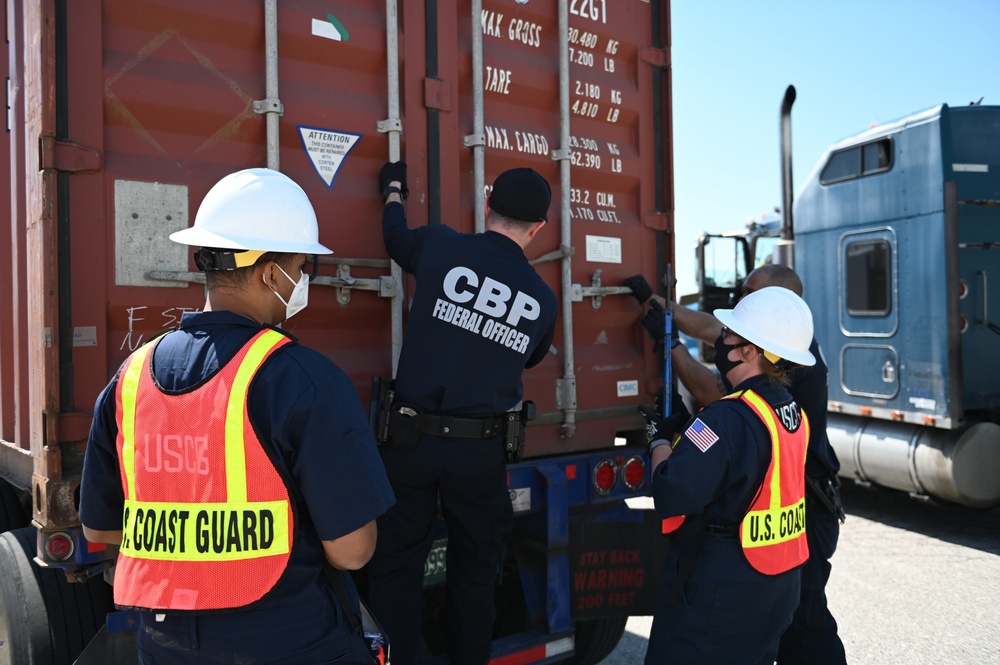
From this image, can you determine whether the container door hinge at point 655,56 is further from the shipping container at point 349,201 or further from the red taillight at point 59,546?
the red taillight at point 59,546

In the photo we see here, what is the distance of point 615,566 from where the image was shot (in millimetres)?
3365

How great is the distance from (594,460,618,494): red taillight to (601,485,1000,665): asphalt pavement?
119cm

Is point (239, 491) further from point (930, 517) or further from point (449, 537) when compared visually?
point (930, 517)

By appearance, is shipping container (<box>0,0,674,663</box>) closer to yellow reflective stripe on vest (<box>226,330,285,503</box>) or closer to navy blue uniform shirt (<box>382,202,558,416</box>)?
navy blue uniform shirt (<box>382,202,558,416</box>)

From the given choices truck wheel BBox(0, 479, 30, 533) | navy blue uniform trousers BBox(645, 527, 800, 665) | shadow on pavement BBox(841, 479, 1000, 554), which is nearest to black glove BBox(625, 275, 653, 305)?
navy blue uniform trousers BBox(645, 527, 800, 665)

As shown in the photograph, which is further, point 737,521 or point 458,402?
point 458,402

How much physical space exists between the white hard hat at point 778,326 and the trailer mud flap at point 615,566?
109 centimetres

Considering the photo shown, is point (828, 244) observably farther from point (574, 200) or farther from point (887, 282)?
point (574, 200)

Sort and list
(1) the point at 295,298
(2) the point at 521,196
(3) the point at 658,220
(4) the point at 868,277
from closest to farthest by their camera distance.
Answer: (1) the point at 295,298
(2) the point at 521,196
(3) the point at 658,220
(4) the point at 868,277

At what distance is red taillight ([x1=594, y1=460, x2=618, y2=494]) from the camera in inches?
135

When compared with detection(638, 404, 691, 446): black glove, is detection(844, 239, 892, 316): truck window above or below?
above

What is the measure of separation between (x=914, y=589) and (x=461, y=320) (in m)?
4.13

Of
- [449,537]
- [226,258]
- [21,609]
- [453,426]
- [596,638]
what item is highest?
[226,258]

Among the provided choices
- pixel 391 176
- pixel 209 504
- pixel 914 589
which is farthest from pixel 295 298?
pixel 914 589
